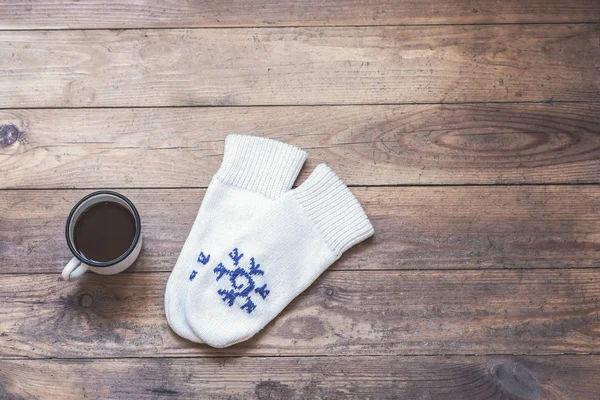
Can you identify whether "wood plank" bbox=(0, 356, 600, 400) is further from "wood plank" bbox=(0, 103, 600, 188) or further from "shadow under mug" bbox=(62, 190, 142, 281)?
"wood plank" bbox=(0, 103, 600, 188)

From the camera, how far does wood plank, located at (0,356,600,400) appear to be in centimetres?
91

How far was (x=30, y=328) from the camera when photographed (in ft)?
3.04

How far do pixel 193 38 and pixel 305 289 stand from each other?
51 centimetres

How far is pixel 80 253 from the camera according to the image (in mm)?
856

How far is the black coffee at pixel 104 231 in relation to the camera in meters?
0.87

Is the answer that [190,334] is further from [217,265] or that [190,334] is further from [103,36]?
[103,36]

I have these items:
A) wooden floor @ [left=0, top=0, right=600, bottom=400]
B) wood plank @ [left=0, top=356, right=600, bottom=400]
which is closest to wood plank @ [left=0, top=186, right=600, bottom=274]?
wooden floor @ [left=0, top=0, right=600, bottom=400]

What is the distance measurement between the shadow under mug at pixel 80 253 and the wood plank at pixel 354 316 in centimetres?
7

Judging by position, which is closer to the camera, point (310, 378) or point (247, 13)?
point (310, 378)

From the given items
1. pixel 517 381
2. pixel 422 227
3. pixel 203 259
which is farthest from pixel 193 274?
pixel 517 381

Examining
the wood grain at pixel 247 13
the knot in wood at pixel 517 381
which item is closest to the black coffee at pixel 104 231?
the wood grain at pixel 247 13

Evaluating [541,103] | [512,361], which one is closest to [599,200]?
[541,103]

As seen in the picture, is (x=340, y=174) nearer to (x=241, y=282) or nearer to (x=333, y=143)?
(x=333, y=143)

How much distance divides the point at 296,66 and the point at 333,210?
0.28m
